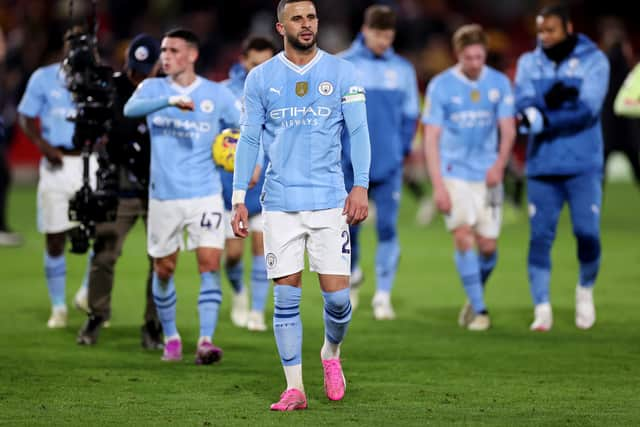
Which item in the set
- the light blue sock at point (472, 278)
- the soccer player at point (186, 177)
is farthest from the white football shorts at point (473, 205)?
the soccer player at point (186, 177)

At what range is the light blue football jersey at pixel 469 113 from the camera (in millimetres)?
10625

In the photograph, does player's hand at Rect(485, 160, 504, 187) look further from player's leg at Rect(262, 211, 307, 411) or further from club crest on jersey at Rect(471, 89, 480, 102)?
player's leg at Rect(262, 211, 307, 411)

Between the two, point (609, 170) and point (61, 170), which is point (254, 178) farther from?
point (609, 170)

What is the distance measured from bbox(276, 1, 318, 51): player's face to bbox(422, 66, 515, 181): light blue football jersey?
11.3 ft

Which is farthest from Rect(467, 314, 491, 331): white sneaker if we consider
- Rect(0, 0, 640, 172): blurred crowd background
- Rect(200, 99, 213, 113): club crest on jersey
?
Rect(0, 0, 640, 172): blurred crowd background

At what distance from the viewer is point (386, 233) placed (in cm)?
1157

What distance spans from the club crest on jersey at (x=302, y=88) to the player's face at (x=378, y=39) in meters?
4.19

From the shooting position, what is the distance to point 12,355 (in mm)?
9172

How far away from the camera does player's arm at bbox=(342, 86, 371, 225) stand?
23.7ft

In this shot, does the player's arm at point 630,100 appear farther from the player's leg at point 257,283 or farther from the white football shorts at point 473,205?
the player's leg at point 257,283

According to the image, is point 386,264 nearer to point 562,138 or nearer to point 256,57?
point 562,138

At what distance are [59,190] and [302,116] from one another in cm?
394

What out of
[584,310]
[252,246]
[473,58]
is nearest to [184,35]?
[252,246]

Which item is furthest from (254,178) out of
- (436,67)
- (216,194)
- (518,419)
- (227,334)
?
(436,67)
